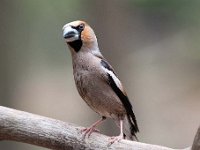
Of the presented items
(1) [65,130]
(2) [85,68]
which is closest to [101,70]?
(2) [85,68]

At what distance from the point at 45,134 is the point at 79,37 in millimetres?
767

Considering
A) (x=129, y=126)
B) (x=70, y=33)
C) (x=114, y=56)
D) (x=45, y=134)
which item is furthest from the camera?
(x=114, y=56)

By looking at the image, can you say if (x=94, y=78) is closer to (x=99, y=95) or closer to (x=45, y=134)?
(x=99, y=95)

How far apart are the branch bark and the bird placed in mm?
269

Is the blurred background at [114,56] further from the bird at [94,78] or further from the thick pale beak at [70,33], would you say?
the thick pale beak at [70,33]

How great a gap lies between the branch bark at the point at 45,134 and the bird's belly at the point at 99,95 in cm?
37

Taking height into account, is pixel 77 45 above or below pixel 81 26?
below

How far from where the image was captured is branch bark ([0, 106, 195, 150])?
3.99 metres

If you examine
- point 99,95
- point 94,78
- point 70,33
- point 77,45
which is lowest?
point 99,95

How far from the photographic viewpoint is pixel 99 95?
4.38 metres

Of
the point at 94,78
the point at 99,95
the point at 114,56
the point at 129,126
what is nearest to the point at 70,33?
the point at 94,78

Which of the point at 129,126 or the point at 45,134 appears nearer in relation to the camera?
the point at 45,134

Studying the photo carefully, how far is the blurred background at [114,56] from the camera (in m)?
7.23

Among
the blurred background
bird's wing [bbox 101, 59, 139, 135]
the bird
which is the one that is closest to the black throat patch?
the bird
